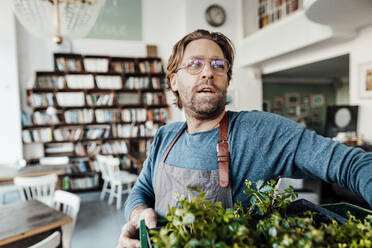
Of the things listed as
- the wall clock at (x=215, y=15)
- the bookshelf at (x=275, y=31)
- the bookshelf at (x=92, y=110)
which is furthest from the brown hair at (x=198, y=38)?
the wall clock at (x=215, y=15)

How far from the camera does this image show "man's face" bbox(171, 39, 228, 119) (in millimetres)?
968

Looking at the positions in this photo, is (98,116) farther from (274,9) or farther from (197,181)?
(197,181)

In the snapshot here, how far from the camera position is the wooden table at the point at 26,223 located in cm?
170

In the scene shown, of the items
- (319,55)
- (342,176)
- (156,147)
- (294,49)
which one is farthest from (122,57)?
(342,176)

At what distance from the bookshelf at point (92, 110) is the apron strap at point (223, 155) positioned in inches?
164

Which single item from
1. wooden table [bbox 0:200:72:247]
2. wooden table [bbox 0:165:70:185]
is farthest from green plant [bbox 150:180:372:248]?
wooden table [bbox 0:165:70:185]

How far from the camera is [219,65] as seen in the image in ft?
3.31

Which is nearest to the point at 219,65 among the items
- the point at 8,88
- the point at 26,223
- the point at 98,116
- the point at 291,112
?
the point at 26,223

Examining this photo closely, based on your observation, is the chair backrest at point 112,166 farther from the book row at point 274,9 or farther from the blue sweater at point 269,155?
the book row at point 274,9

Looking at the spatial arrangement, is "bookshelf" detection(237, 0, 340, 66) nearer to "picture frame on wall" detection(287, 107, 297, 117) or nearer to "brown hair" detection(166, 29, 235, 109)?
"brown hair" detection(166, 29, 235, 109)

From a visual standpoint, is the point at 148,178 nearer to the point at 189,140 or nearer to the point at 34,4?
the point at 189,140

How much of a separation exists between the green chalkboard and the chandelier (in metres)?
2.78

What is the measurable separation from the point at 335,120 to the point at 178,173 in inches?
162

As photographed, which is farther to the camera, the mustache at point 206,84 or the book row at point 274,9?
the book row at point 274,9
